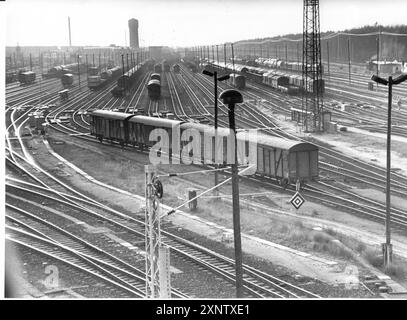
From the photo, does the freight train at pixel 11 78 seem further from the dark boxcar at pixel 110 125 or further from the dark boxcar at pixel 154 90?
the dark boxcar at pixel 110 125

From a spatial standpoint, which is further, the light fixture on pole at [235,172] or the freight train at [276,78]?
the freight train at [276,78]

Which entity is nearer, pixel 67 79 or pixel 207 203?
pixel 207 203

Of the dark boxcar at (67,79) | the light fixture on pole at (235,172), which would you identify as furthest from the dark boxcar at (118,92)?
the light fixture on pole at (235,172)

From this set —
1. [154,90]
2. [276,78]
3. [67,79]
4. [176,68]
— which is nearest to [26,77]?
[67,79]

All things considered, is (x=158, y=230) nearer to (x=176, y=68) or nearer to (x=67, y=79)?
(x=67, y=79)

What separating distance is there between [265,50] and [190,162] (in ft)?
229

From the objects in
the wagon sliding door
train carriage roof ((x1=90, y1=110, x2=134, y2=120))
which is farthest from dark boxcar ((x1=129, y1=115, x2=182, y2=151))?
the wagon sliding door

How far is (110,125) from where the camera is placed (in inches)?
1646

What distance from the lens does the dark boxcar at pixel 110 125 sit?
1608 inches

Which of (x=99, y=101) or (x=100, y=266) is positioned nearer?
(x=100, y=266)

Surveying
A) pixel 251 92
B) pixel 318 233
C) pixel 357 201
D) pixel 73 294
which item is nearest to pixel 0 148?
pixel 73 294

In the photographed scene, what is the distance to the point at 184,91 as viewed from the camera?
234ft

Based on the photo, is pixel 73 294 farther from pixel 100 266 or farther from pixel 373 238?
pixel 373 238
